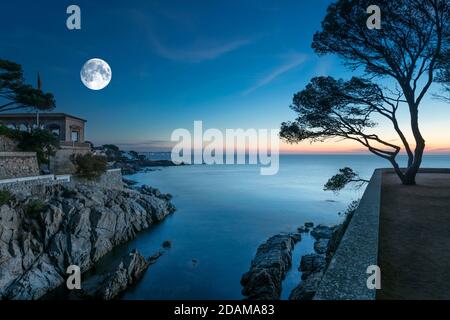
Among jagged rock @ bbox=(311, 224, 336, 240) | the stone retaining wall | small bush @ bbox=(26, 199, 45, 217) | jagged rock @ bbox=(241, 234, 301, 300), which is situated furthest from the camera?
jagged rock @ bbox=(311, 224, 336, 240)

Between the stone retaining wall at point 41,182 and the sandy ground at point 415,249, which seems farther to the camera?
the stone retaining wall at point 41,182

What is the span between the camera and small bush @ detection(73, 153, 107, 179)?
23297mm

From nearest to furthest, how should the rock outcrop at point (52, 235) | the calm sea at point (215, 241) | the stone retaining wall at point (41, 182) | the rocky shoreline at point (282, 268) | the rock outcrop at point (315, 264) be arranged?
the rock outcrop at point (315, 264) < the rocky shoreline at point (282, 268) < the rock outcrop at point (52, 235) < the calm sea at point (215, 241) < the stone retaining wall at point (41, 182)

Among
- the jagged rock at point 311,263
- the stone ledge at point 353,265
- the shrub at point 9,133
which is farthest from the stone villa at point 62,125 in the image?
the stone ledge at point 353,265

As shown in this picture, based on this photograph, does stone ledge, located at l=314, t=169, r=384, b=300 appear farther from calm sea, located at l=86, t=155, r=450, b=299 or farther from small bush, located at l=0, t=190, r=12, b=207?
small bush, located at l=0, t=190, r=12, b=207

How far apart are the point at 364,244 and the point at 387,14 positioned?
9478 millimetres

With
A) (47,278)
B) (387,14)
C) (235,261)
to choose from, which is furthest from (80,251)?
(387,14)

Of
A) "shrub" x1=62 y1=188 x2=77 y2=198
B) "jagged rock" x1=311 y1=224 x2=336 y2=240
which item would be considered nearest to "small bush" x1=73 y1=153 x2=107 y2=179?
"shrub" x1=62 y1=188 x2=77 y2=198

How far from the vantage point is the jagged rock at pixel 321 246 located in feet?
52.6

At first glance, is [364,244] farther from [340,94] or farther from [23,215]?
[23,215]

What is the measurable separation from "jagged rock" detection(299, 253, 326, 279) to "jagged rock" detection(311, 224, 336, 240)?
4.83 metres

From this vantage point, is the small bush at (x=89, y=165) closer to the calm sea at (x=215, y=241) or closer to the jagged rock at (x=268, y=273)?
the calm sea at (x=215, y=241)

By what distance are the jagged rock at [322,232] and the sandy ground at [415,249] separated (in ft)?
42.2

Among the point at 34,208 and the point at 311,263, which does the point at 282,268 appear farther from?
the point at 34,208
